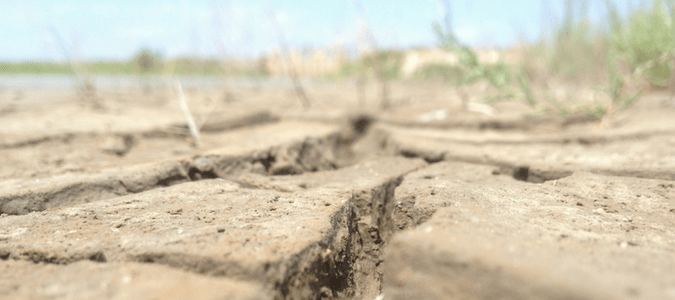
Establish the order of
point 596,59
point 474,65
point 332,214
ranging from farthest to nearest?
point 596,59, point 474,65, point 332,214

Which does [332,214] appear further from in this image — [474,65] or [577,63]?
[577,63]

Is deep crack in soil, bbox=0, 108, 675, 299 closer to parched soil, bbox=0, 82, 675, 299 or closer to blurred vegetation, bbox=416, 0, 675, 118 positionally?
parched soil, bbox=0, 82, 675, 299

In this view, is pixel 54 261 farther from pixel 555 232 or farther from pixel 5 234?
pixel 555 232

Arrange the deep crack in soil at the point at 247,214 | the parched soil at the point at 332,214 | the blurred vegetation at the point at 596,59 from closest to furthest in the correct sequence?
1. the parched soil at the point at 332,214
2. the deep crack in soil at the point at 247,214
3. the blurred vegetation at the point at 596,59

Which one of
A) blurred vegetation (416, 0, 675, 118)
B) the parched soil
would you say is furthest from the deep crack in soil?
blurred vegetation (416, 0, 675, 118)

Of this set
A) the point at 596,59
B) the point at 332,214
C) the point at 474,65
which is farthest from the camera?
the point at 596,59

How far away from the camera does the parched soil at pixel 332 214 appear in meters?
0.83

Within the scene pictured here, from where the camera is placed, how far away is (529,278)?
740mm

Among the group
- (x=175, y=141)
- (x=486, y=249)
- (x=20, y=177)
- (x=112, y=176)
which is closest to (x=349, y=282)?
(x=486, y=249)

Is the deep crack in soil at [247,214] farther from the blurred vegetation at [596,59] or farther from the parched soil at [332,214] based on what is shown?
the blurred vegetation at [596,59]

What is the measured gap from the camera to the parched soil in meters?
0.83

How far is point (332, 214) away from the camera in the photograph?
1.25 metres

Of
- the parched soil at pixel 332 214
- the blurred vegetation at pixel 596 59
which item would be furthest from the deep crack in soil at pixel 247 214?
the blurred vegetation at pixel 596 59

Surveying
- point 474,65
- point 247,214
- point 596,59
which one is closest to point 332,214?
point 247,214
